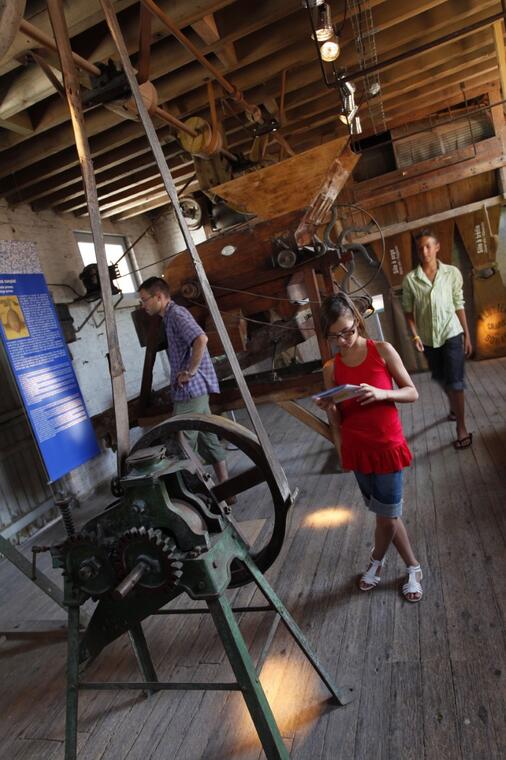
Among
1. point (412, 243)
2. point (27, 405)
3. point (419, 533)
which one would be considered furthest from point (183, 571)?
point (412, 243)

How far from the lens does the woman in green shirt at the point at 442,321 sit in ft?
13.9

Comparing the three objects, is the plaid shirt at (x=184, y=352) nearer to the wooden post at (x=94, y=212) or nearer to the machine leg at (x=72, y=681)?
the wooden post at (x=94, y=212)

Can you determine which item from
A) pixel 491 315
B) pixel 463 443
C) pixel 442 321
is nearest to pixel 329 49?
pixel 442 321

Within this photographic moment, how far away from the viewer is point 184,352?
3.87m

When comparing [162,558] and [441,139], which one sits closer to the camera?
[162,558]

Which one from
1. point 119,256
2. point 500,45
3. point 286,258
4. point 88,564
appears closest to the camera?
point 88,564

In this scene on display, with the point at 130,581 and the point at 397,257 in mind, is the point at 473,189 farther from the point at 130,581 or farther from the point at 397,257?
the point at 130,581

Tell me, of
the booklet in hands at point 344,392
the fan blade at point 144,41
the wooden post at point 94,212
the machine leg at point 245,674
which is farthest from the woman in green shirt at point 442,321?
the machine leg at point 245,674

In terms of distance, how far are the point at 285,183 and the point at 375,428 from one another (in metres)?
3.04

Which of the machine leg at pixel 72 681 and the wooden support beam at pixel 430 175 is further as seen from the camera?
the wooden support beam at pixel 430 175

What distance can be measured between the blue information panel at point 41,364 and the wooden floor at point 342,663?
143 centimetres

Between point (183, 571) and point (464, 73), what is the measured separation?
797 centimetres

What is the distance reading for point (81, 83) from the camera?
3.60 metres

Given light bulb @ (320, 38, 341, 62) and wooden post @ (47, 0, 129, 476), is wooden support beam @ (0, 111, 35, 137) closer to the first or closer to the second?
light bulb @ (320, 38, 341, 62)
